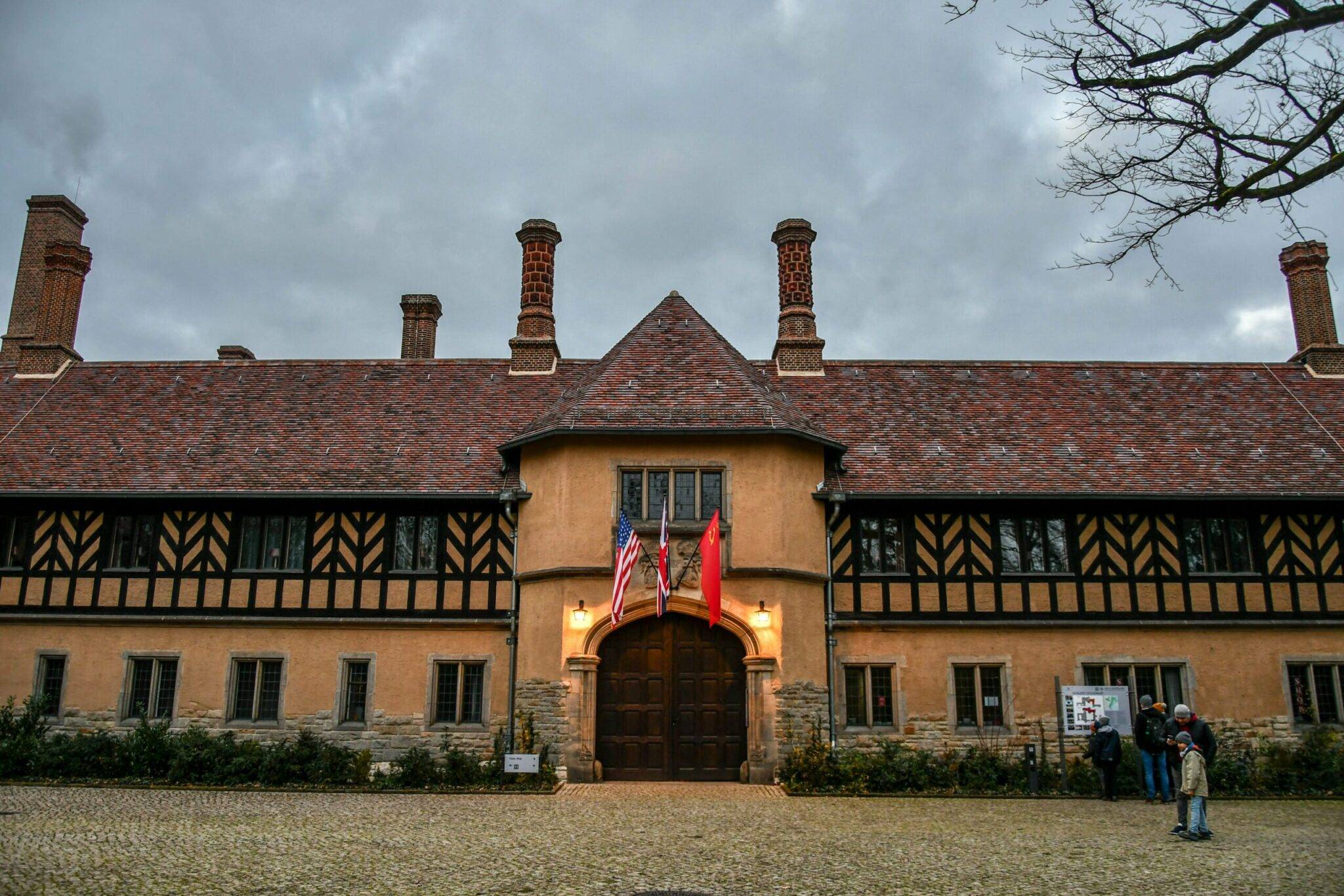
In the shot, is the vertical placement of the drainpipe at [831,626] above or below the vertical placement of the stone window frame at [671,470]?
below

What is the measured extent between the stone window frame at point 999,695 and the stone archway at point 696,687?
314cm

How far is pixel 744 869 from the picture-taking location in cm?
866

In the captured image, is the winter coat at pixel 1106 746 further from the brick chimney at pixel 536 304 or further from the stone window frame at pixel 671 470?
the brick chimney at pixel 536 304

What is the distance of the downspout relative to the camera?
15.4m

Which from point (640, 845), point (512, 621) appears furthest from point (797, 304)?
point (640, 845)

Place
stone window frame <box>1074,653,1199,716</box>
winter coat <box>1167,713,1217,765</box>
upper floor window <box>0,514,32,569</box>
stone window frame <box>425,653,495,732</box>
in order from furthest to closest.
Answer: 1. upper floor window <box>0,514,32,569</box>
2. stone window frame <box>1074,653,1199,716</box>
3. stone window frame <box>425,653,495,732</box>
4. winter coat <box>1167,713,1217,765</box>

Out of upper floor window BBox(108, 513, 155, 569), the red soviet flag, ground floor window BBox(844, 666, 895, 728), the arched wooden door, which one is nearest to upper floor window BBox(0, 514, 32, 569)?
upper floor window BBox(108, 513, 155, 569)

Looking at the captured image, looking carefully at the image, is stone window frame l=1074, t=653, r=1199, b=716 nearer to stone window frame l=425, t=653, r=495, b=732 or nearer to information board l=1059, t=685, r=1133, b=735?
information board l=1059, t=685, r=1133, b=735

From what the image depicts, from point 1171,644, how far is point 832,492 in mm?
6021

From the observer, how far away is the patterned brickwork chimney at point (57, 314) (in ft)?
68.5

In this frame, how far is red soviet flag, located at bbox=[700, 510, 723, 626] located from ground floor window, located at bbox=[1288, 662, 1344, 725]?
9475 millimetres

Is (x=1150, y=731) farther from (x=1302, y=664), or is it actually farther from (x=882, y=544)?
(x=882, y=544)

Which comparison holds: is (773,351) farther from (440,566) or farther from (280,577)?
(280,577)

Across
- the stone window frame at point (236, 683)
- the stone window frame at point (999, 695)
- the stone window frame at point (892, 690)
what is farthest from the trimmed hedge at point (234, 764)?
the stone window frame at point (999, 695)
